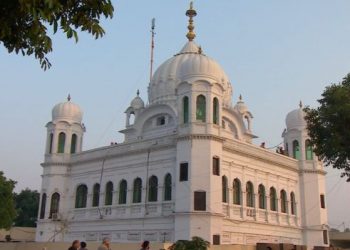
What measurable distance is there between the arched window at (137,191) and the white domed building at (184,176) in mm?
61

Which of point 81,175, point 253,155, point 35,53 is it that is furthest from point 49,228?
point 35,53

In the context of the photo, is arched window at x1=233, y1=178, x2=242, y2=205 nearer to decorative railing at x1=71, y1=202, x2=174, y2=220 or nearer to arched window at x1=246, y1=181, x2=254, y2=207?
arched window at x1=246, y1=181, x2=254, y2=207

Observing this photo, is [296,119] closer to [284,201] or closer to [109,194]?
[284,201]

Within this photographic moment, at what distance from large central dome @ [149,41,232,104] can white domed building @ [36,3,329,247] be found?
8cm

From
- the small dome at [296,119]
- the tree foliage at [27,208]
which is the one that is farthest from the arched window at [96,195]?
the tree foliage at [27,208]

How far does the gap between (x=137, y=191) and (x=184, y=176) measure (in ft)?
13.8

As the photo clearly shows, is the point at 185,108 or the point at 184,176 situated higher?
the point at 185,108

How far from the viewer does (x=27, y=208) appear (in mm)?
50344

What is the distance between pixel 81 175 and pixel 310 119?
17.1m

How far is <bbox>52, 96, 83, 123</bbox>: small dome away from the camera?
33219mm

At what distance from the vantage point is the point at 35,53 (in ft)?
20.5

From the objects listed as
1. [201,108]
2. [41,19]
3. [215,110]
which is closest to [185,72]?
[201,108]

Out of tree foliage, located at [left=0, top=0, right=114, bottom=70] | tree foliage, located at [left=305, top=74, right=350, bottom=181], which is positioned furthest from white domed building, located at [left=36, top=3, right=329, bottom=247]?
tree foliage, located at [left=0, top=0, right=114, bottom=70]

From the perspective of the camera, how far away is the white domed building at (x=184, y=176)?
993 inches
